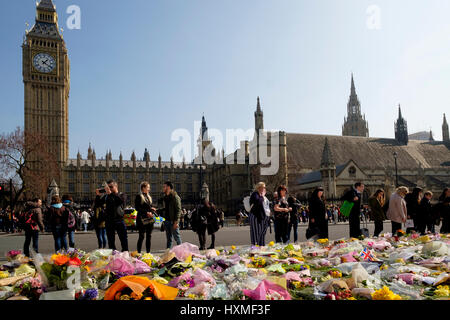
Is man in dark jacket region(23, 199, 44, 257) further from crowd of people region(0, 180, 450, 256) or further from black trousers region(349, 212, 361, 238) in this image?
black trousers region(349, 212, 361, 238)

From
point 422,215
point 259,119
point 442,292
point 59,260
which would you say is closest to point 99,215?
point 59,260

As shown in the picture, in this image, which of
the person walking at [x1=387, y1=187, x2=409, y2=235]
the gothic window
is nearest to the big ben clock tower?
the gothic window

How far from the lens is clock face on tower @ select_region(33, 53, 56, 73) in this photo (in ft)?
251

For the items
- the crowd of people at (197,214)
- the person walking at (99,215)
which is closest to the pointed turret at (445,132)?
the crowd of people at (197,214)

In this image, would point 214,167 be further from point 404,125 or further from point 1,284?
point 1,284

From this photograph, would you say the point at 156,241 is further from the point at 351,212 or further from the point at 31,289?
the point at 31,289

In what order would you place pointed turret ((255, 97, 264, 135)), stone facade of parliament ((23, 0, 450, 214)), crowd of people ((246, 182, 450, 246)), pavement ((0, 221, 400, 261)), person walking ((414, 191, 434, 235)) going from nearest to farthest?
crowd of people ((246, 182, 450, 246)) → person walking ((414, 191, 434, 235)) → pavement ((0, 221, 400, 261)) → stone facade of parliament ((23, 0, 450, 214)) → pointed turret ((255, 97, 264, 135))

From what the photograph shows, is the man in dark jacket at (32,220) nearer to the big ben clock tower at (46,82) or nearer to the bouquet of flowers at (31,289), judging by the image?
the bouquet of flowers at (31,289)

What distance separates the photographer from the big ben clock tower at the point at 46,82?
248ft

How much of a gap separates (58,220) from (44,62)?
3093 inches

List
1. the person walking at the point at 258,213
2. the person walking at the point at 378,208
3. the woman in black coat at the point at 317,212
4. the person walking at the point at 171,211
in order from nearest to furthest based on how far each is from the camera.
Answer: the person walking at the point at 171,211 < the person walking at the point at 258,213 < the woman in black coat at the point at 317,212 < the person walking at the point at 378,208

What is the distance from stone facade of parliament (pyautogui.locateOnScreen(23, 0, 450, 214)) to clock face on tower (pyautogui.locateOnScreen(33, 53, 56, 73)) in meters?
0.19
